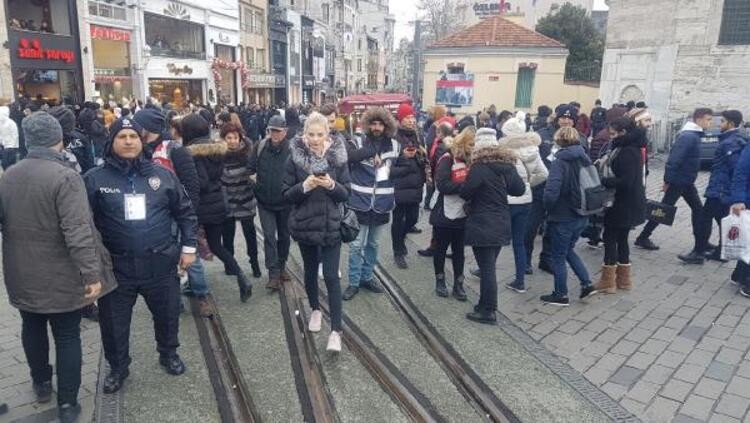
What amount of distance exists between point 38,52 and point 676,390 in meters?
24.2

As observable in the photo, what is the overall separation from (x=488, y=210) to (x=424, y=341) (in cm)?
143

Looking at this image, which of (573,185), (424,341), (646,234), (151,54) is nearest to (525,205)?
(573,185)

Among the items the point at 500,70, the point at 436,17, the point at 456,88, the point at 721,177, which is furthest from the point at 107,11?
the point at 721,177

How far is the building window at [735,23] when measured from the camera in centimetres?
1839

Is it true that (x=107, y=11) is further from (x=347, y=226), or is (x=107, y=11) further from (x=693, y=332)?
(x=693, y=332)

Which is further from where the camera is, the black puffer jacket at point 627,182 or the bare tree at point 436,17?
the bare tree at point 436,17

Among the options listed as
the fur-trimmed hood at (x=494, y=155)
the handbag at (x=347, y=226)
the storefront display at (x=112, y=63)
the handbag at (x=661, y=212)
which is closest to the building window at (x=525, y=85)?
the handbag at (x=661, y=212)

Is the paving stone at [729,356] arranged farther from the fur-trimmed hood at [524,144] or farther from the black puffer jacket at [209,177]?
the black puffer jacket at [209,177]

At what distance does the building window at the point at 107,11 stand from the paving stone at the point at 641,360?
26.5 m

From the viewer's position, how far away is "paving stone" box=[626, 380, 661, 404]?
418cm

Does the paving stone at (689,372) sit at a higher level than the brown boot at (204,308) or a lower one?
lower

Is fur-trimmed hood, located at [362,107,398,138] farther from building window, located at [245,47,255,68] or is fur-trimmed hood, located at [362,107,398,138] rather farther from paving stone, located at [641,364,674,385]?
building window, located at [245,47,255,68]

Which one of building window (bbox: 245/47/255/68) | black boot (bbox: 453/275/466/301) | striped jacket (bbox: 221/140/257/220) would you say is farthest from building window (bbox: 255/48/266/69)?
black boot (bbox: 453/275/466/301)

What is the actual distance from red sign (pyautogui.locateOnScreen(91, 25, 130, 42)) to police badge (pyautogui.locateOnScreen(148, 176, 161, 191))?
24.4 m
